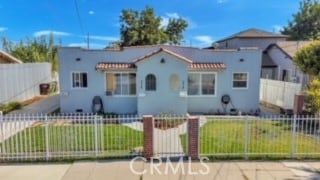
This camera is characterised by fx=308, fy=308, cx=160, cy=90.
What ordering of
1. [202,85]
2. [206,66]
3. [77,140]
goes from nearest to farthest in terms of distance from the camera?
[77,140]
[206,66]
[202,85]

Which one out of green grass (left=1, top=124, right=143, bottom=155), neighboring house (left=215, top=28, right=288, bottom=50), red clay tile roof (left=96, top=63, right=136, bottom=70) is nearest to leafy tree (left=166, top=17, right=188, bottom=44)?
neighboring house (left=215, top=28, right=288, bottom=50)

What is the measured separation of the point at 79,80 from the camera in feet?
58.4

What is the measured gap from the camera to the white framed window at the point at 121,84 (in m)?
17.7

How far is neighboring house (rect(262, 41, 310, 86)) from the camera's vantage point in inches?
936

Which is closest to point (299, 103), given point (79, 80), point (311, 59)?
point (311, 59)

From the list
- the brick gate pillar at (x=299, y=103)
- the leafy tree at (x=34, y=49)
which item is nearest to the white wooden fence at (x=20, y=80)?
the leafy tree at (x=34, y=49)

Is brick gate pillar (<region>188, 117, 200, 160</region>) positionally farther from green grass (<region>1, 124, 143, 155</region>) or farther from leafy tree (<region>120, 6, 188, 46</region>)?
leafy tree (<region>120, 6, 188, 46</region>)

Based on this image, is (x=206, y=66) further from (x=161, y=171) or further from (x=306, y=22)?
(x=306, y=22)

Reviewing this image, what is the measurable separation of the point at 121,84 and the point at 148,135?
29.8 ft

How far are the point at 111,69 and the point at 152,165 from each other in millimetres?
9596

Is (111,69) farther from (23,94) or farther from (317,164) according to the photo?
(317,164)

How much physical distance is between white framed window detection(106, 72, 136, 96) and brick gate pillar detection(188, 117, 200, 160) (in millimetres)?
9167

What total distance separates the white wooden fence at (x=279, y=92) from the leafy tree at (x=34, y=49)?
25.4 m

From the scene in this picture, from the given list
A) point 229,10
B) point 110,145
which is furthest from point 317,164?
point 229,10
